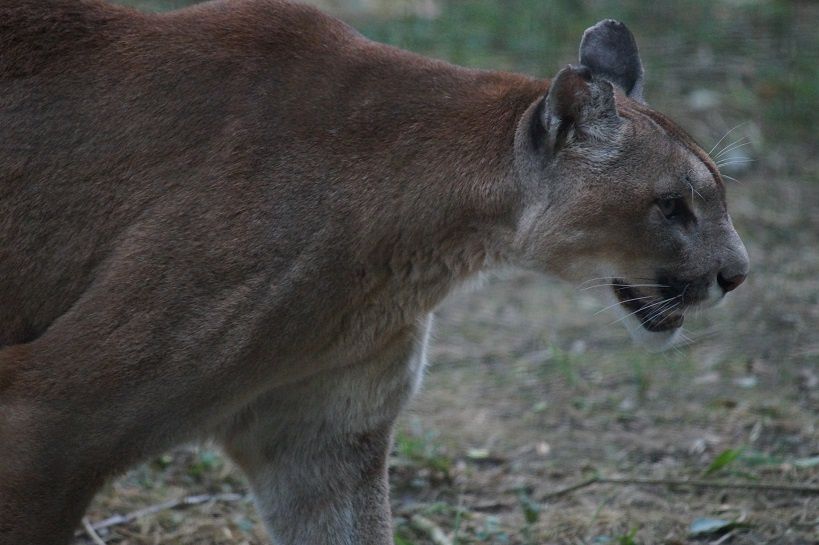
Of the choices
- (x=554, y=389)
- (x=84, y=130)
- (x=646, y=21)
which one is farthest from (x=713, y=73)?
(x=84, y=130)

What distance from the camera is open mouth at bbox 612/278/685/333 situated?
4992mm

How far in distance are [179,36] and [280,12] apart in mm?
405

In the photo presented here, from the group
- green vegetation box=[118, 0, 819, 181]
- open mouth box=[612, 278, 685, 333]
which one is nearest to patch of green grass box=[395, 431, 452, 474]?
open mouth box=[612, 278, 685, 333]

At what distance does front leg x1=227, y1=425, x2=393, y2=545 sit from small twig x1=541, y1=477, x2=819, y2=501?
1.51 meters

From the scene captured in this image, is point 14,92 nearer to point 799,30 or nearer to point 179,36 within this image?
point 179,36

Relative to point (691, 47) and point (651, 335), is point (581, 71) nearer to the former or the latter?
point (651, 335)

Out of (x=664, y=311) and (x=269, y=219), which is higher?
(x=269, y=219)

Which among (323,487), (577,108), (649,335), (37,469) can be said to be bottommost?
(323,487)

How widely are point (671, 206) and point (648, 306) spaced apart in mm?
395

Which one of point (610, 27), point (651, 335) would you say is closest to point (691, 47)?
point (610, 27)

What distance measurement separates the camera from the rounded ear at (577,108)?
474 centimetres

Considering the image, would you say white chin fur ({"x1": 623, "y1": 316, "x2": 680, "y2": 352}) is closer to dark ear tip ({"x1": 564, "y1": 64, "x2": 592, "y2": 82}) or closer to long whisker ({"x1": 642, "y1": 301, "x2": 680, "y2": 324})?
long whisker ({"x1": 642, "y1": 301, "x2": 680, "y2": 324})

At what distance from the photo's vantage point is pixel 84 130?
491cm

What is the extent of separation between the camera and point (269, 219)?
470 cm
